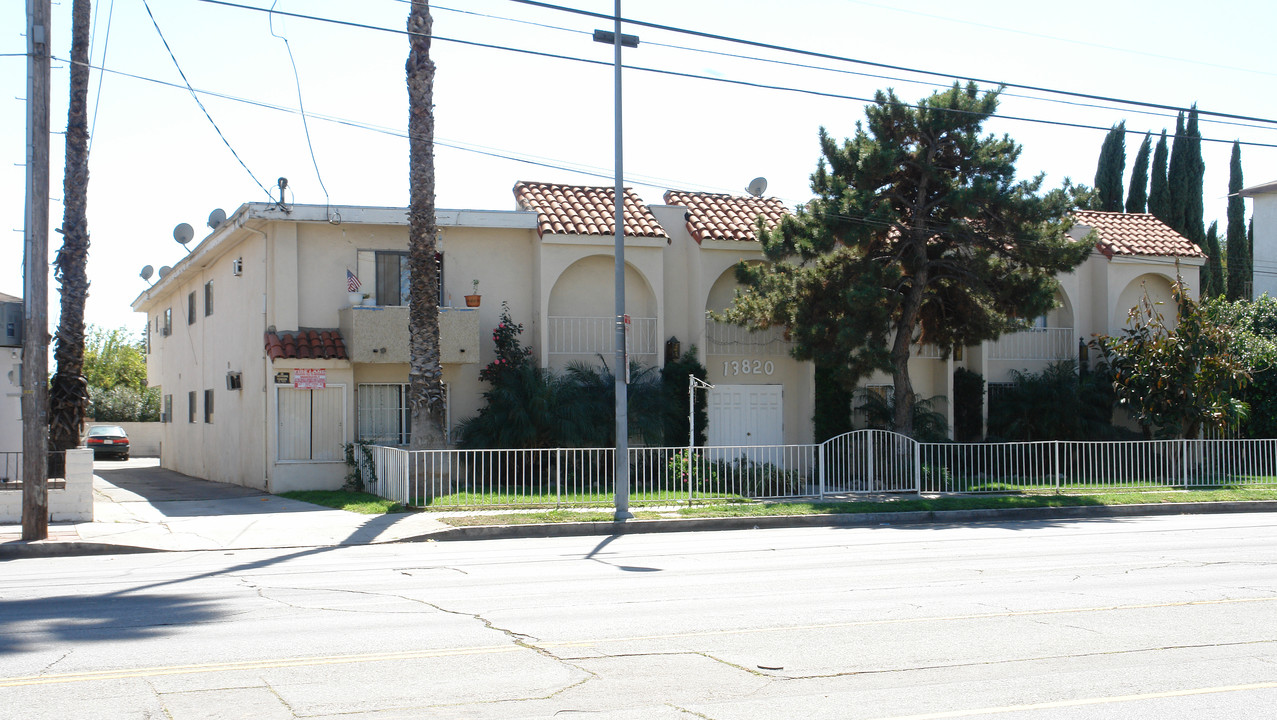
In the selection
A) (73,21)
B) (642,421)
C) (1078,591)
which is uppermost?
(73,21)

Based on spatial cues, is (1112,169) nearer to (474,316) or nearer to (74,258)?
(474,316)

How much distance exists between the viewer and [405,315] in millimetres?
21422

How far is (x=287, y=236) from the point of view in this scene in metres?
21.7

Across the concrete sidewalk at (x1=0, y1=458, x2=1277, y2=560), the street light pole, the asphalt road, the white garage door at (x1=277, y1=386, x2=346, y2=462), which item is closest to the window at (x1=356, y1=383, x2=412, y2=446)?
the white garage door at (x1=277, y1=386, x2=346, y2=462)

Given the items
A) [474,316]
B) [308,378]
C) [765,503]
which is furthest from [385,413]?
[765,503]

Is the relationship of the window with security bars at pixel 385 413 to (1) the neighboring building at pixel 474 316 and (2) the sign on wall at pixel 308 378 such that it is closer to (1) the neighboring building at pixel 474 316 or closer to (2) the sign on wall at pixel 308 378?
(1) the neighboring building at pixel 474 316

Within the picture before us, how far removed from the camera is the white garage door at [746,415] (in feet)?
81.5

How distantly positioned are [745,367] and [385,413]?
829 centimetres

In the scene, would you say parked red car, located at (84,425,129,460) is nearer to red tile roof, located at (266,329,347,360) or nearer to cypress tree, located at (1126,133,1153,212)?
red tile roof, located at (266,329,347,360)

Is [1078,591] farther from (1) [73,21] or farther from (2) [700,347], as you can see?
(1) [73,21]

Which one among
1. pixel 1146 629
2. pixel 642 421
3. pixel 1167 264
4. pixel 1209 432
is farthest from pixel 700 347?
pixel 1146 629

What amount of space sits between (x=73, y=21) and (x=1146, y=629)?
1969cm

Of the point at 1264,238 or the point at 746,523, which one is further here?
A: the point at 1264,238

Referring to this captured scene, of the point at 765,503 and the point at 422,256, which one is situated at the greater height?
the point at 422,256
